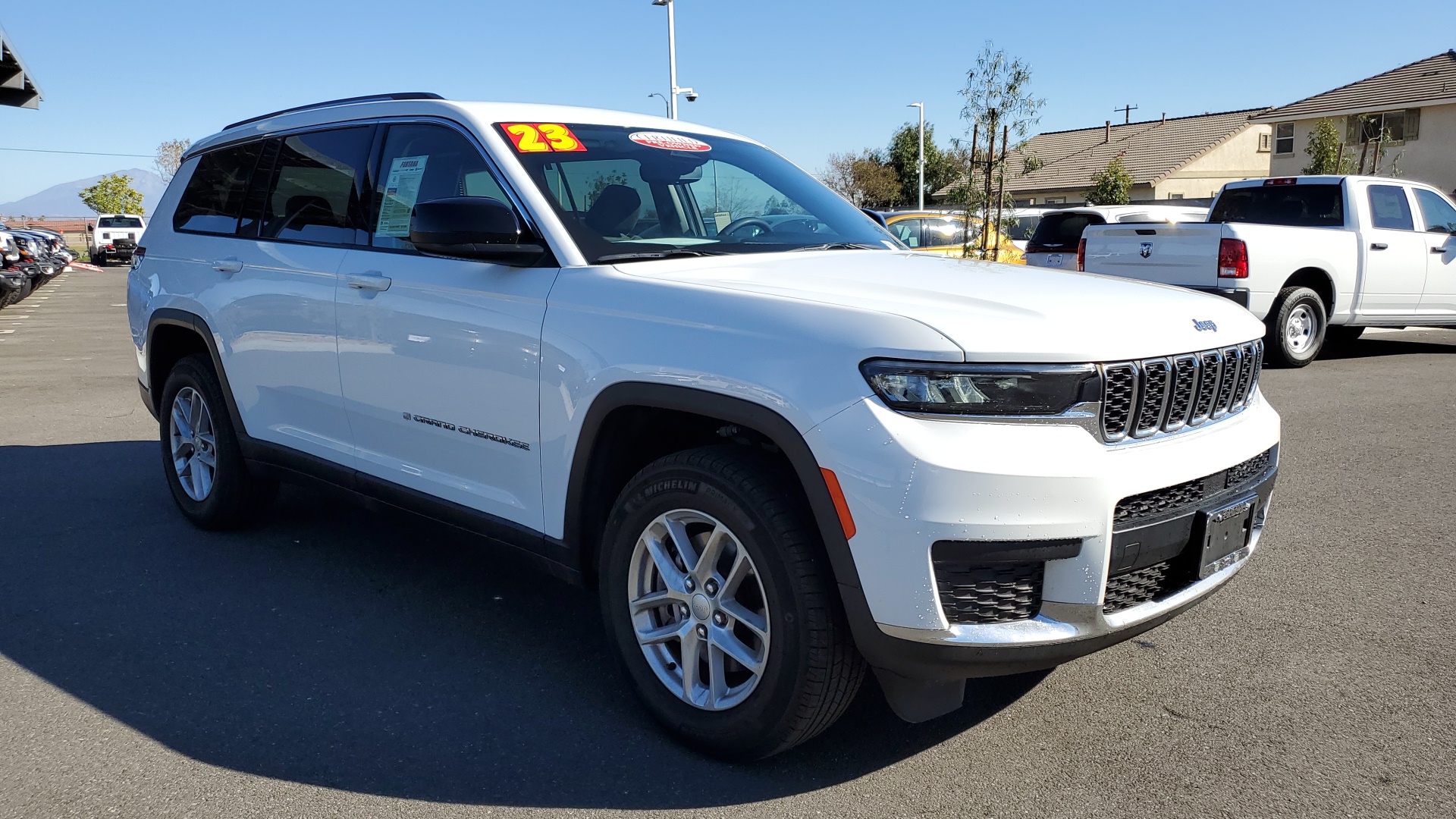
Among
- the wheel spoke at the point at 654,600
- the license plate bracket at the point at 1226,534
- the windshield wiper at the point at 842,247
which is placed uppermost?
the windshield wiper at the point at 842,247

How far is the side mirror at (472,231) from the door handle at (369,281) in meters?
0.54

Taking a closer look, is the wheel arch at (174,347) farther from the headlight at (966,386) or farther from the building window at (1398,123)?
the building window at (1398,123)

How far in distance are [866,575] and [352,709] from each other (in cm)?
177

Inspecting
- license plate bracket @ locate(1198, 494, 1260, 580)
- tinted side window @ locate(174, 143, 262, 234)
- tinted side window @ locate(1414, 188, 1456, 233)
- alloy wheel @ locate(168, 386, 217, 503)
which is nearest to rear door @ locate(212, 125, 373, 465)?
tinted side window @ locate(174, 143, 262, 234)

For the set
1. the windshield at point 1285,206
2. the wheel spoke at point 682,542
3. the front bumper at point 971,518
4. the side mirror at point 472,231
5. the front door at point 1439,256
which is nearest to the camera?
the front bumper at point 971,518

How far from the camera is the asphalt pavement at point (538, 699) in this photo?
2900 millimetres

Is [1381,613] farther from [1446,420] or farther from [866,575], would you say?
[1446,420]

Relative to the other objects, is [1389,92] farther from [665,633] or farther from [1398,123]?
[665,633]

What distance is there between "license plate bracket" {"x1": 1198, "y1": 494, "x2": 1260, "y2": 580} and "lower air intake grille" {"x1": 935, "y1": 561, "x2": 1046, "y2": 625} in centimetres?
56

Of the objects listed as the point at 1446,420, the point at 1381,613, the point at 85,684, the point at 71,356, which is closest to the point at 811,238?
the point at 1381,613

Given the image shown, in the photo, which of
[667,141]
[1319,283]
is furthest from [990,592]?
[1319,283]

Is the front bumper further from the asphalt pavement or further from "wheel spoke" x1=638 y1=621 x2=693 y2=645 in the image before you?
"wheel spoke" x1=638 y1=621 x2=693 y2=645

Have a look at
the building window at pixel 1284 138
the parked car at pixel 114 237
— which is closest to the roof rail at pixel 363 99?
the building window at pixel 1284 138

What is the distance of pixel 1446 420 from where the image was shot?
7953 millimetres
